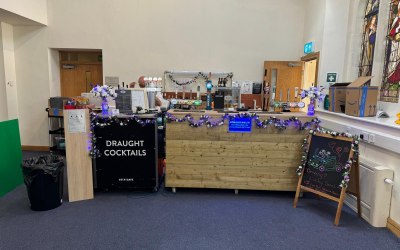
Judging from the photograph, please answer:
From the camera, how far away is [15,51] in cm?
597

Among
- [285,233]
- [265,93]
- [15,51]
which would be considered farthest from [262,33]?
[15,51]

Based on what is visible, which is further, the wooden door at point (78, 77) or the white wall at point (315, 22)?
the wooden door at point (78, 77)

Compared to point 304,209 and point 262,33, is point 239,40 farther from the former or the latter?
point 304,209

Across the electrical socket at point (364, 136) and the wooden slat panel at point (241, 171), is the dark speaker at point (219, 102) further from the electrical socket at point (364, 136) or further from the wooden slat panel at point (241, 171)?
the electrical socket at point (364, 136)

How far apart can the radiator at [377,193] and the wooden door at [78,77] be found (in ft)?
19.3

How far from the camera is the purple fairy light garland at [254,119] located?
3.61 meters

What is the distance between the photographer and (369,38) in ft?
14.6

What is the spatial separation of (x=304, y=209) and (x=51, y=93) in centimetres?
576

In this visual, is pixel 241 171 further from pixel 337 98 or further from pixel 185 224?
pixel 337 98

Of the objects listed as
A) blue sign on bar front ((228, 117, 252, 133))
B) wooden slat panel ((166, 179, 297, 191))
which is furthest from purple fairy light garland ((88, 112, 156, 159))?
blue sign on bar front ((228, 117, 252, 133))

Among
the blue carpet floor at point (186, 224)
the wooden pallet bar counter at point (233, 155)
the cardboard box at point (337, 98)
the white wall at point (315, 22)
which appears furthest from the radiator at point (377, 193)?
the white wall at point (315, 22)

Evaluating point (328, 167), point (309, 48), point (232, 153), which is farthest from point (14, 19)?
point (328, 167)

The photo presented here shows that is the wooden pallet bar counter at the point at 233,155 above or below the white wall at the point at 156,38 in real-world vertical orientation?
below

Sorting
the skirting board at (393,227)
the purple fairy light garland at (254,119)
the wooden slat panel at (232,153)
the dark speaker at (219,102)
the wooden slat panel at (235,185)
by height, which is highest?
the dark speaker at (219,102)
